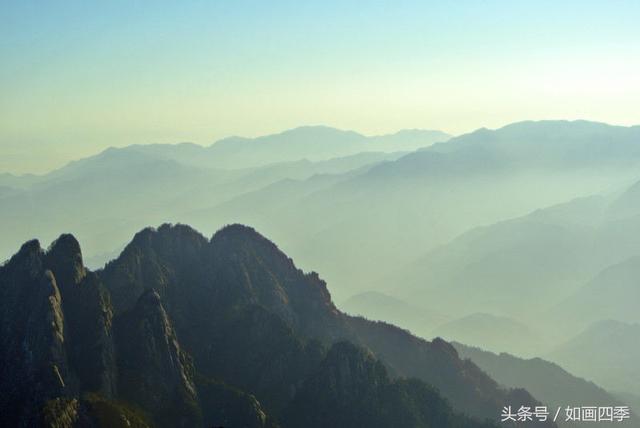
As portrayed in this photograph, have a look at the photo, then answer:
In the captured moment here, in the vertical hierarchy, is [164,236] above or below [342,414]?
above

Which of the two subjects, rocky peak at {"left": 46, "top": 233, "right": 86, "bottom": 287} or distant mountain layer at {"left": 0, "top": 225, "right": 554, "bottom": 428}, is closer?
distant mountain layer at {"left": 0, "top": 225, "right": 554, "bottom": 428}

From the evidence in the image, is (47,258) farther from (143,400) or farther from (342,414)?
(342,414)

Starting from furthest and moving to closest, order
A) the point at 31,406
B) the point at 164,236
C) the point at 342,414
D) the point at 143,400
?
the point at 164,236
the point at 342,414
the point at 143,400
the point at 31,406

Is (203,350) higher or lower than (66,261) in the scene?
lower

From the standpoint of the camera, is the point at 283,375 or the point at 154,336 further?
the point at 283,375

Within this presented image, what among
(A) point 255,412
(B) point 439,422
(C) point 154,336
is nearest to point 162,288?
(C) point 154,336

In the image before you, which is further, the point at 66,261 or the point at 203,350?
the point at 203,350

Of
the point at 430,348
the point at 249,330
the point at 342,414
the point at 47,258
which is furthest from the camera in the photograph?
the point at 430,348

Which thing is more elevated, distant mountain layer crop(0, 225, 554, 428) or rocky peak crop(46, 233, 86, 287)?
rocky peak crop(46, 233, 86, 287)
